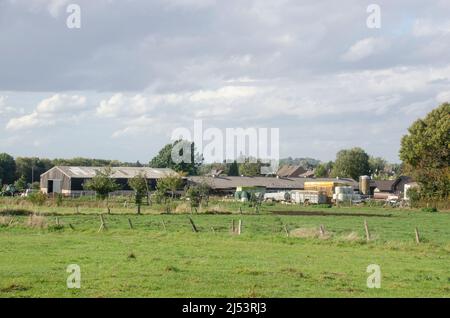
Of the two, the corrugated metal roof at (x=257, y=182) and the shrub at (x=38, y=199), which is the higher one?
the corrugated metal roof at (x=257, y=182)

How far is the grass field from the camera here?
16.3 m

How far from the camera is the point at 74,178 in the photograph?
10875 cm

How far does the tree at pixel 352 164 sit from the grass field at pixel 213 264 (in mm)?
130438

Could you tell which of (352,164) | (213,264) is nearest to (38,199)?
(213,264)

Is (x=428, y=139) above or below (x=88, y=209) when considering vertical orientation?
above


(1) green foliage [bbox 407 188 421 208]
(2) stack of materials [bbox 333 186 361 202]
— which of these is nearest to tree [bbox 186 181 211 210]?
(2) stack of materials [bbox 333 186 361 202]

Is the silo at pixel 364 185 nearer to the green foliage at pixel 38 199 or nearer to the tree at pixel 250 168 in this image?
the tree at pixel 250 168

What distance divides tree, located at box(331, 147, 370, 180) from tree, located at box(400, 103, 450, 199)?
71.3 metres

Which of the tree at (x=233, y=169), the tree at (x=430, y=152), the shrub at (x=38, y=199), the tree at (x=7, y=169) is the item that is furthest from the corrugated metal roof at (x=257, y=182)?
the shrub at (x=38, y=199)

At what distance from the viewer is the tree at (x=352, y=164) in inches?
6393
